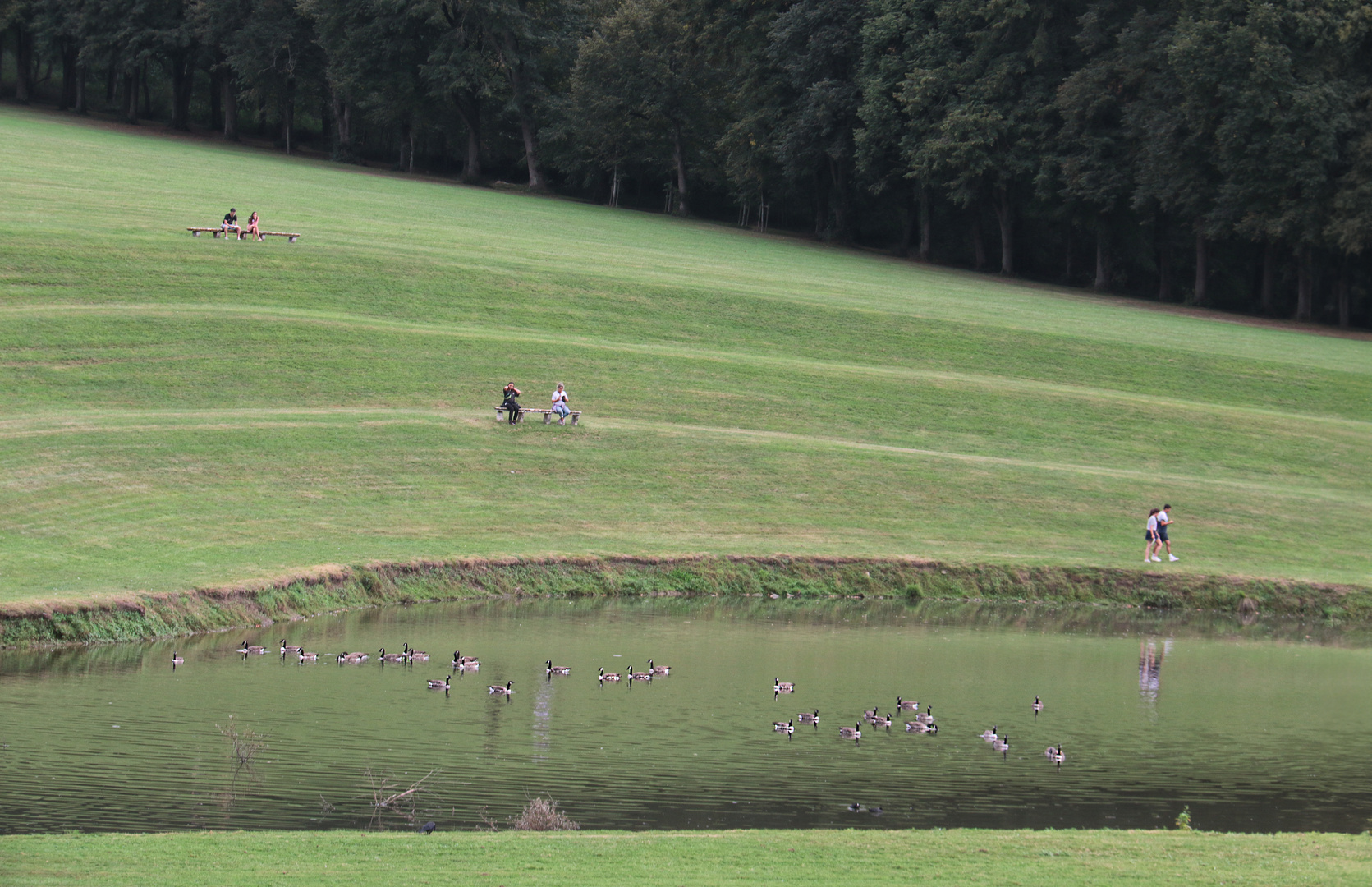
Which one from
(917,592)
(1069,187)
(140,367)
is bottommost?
(917,592)

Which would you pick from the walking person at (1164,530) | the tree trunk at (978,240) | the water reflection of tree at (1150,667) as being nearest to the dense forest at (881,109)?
the tree trunk at (978,240)

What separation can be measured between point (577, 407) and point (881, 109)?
47.8 metres

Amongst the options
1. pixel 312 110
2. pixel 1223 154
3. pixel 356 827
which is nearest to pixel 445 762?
pixel 356 827

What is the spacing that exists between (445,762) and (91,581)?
11789 millimetres

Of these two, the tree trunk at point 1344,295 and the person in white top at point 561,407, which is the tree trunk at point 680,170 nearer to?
the tree trunk at point 1344,295

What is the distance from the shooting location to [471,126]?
355ft

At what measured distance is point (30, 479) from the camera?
3195 centimetres

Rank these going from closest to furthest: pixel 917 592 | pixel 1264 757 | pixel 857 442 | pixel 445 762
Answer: pixel 445 762
pixel 1264 757
pixel 917 592
pixel 857 442

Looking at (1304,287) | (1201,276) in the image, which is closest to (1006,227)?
(1201,276)

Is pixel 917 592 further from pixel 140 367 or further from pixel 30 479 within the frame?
pixel 140 367

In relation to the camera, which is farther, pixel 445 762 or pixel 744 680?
pixel 744 680

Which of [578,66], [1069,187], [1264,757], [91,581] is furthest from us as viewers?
[578,66]

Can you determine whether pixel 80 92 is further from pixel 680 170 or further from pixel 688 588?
pixel 688 588

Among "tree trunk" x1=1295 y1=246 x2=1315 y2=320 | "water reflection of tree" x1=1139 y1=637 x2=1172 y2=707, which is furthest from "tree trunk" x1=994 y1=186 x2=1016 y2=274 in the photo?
"water reflection of tree" x1=1139 y1=637 x2=1172 y2=707
